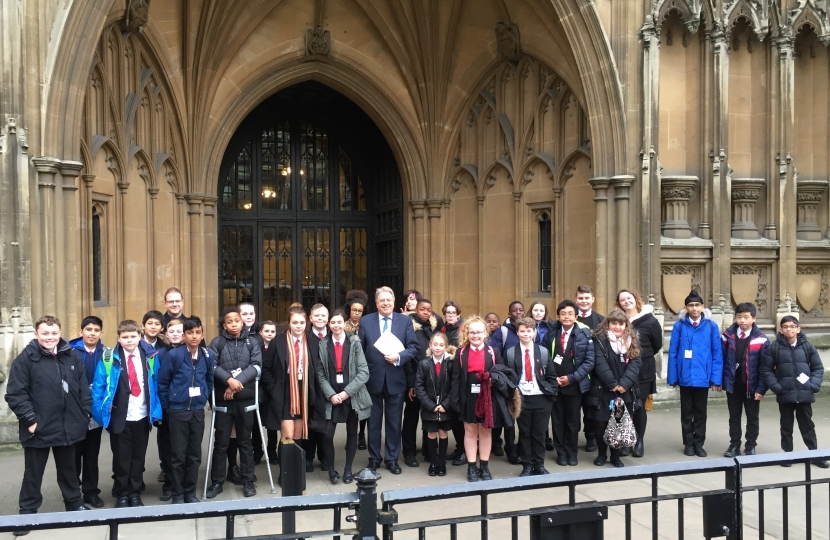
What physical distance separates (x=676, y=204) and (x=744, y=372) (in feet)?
12.0

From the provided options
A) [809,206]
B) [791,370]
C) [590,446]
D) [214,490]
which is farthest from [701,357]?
[809,206]

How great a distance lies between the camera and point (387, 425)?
268 inches

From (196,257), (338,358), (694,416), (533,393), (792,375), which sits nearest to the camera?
(338,358)

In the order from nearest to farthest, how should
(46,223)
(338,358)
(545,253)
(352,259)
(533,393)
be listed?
(338,358)
(533,393)
(46,223)
(545,253)
(352,259)

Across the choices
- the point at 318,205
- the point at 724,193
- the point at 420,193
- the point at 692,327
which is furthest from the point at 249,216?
the point at 692,327

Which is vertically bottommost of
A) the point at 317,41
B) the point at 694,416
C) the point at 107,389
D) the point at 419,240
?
the point at 694,416

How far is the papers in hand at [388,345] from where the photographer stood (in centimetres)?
682

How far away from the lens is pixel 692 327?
294 inches

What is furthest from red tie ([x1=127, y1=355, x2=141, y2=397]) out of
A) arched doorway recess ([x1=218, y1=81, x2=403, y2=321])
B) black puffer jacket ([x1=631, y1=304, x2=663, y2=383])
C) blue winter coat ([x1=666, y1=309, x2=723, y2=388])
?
arched doorway recess ([x1=218, y1=81, x2=403, y2=321])

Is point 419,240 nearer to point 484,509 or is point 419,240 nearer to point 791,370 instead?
point 791,370

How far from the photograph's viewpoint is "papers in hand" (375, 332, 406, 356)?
682cm

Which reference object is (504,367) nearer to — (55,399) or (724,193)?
(55,399)

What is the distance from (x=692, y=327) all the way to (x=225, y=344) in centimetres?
437

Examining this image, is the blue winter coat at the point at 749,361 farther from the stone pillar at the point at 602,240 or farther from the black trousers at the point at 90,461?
the black trousers at the point at 90,461
